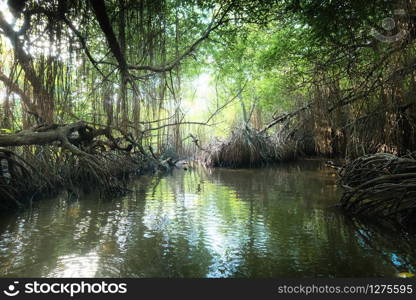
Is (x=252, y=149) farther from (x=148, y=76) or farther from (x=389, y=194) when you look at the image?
(x=389, y=194)

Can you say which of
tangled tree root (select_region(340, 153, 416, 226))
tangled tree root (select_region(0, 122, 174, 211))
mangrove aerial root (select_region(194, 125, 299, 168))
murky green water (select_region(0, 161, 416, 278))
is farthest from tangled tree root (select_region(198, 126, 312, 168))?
tangled tree root (select_region(340, 153, 416, 226))

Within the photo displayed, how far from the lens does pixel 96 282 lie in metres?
1.91

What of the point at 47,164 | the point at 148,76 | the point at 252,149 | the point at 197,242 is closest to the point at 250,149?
the point at 252,149

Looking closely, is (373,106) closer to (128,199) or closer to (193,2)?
(193,2)

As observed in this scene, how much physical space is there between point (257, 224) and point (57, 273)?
2.21m

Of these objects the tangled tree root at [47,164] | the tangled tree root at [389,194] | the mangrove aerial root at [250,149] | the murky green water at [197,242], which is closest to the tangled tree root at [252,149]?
the mangrove aerial root at [250,149]

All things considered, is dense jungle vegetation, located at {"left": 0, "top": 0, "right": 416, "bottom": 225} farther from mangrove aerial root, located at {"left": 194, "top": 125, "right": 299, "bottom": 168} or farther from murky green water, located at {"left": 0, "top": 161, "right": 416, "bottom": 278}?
mangrove aerial root, located at {"left": 194, "top": 125, "right": 299, "bottom": 168}

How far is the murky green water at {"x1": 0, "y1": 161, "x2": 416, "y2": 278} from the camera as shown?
7.34 feet

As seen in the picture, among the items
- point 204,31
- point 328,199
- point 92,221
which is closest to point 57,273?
point 92,221

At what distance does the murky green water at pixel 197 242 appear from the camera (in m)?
2.24

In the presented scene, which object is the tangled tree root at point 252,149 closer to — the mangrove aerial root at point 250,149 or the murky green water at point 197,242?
the mangrove aerial root at point 250,149

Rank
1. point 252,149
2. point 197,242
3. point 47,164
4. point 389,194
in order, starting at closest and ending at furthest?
point 197,242
point 389,194
point 47,164
point 252,149

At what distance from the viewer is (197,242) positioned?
2896mm

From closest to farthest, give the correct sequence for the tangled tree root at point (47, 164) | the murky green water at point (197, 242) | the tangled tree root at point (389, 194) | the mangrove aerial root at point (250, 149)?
the murky green water at point (197, 242)
the tangled tree root at point (389, 194)
the tangled tree root at point (47, 164)
the mangrove aerial root at point (250, 149)
